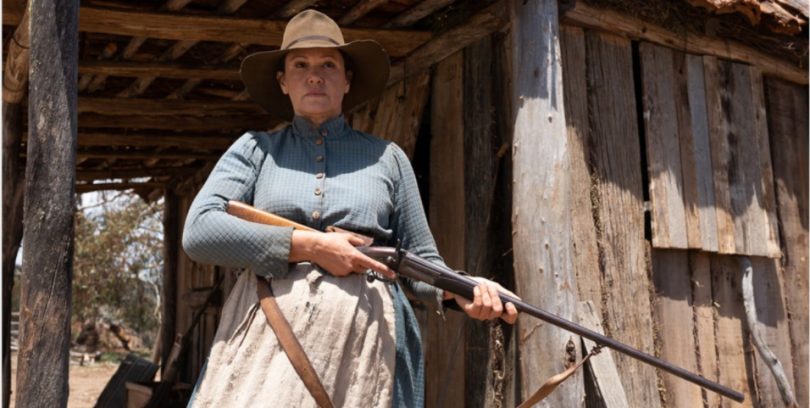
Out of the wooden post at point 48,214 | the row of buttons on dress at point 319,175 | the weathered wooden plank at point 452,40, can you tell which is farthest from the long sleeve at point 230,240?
the weathered wooden plank at point 452,40

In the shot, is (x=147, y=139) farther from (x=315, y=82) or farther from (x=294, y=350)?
(x=294, y=350)

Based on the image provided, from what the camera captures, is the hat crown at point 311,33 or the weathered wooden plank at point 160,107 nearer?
the hat crown at point 311,33

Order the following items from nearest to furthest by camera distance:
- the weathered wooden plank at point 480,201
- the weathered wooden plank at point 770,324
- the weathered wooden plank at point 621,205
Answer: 1. the weathered wooden plank at point 621,205
2. the weathered wooden plank at point 480,201
3. the weathered wooden plank at point 770,324

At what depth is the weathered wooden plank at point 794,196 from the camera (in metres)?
5.20

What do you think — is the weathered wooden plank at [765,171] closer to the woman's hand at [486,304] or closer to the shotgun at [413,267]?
A: the shotgun at [413,267]

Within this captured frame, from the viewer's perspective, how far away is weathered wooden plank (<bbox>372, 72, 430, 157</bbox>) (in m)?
5.21

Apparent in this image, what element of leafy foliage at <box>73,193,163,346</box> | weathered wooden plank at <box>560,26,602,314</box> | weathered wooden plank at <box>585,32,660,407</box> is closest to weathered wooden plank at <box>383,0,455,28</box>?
weathered wooden plank at <box>560,26,602,314</box>

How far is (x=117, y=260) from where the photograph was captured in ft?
76.3

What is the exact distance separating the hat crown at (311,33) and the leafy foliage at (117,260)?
19.7 m

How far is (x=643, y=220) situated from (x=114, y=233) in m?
20.0

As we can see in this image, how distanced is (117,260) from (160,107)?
17996 mm

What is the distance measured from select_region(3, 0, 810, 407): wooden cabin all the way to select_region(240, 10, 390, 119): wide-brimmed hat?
1.15 meters

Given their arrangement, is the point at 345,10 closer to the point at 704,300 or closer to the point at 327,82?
the point at 327,82

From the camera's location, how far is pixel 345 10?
472 centimetres
